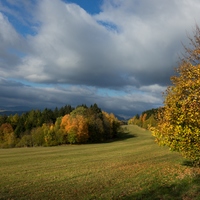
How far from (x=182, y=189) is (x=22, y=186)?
13.1 metres

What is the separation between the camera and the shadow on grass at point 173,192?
1247cm

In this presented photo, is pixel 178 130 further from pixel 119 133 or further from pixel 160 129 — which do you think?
pixel 119 133

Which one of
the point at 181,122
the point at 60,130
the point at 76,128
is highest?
Answer: the point at 181,122

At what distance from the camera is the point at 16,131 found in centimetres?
10781

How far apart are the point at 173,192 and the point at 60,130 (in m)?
83.4

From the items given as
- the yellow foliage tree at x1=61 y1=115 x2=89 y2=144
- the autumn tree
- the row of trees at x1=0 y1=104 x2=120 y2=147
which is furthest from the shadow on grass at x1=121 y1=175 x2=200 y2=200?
the row of trees at x1=0 y1=104 x2=120 y2=147

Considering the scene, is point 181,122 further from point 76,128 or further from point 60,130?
point 60,130

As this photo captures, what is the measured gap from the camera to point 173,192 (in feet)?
44.2

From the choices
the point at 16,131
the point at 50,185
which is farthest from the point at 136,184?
the point at 16,131

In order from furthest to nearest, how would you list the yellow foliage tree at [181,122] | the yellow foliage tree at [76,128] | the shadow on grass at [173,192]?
the yellow foliage tree at [76,128]
the yellow foliage tree at [181,122]
the shadow on grass at [173,192]

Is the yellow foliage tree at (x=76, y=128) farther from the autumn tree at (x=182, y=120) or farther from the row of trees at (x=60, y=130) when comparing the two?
the autumn tree at (x=182, y=120)

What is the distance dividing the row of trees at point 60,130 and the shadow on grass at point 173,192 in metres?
78.5

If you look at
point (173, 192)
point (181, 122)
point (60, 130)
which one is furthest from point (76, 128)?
point (173, 192)

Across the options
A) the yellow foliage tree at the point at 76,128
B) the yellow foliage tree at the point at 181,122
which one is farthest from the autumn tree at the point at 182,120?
the yellow foliage tree at the point at 76,128
